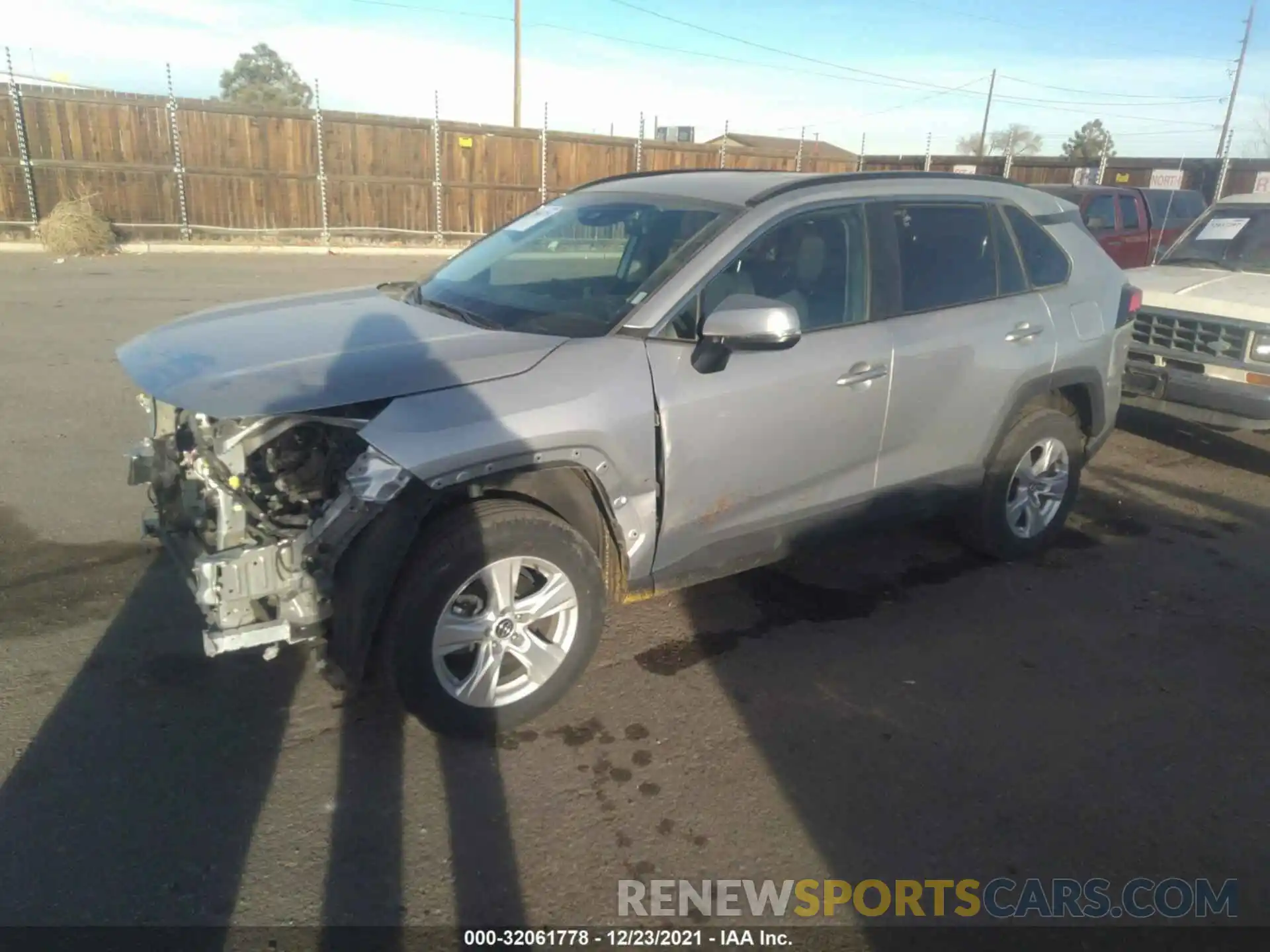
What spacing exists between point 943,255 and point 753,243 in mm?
1237

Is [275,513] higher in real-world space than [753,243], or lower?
lower

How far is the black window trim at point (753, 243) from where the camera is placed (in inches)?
138

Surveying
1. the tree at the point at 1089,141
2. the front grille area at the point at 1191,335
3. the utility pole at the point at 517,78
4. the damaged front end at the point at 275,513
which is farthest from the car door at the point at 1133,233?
the tree at the point at 1089,141

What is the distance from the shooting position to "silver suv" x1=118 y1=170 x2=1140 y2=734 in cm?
300

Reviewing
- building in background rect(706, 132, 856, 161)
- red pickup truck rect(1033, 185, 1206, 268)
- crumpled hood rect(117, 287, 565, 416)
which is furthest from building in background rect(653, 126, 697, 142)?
crumpled hood rect(117, 287, 565, 416)

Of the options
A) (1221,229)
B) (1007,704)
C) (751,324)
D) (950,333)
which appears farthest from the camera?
(1221,229)

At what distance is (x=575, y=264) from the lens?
14.0 feet

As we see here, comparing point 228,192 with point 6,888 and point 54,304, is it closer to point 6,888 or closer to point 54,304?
point 54,304

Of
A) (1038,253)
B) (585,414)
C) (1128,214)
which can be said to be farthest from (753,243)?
(1128,214)

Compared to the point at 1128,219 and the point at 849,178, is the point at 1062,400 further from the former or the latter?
the point at 1128,219

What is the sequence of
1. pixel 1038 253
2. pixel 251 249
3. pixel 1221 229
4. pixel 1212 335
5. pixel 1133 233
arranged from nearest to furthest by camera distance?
Answer: pixel 1038 253 < pixel 1212 335 < pixel 1221 229 < pixel 1133 233 < pixel 251 249

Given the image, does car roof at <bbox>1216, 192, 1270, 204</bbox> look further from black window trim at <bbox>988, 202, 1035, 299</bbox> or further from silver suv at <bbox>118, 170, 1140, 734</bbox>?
black window trim at <bbox>988, 202, 1035, 299</bbox>

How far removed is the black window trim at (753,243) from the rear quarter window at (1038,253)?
1.16 meters

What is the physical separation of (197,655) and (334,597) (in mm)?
1131
